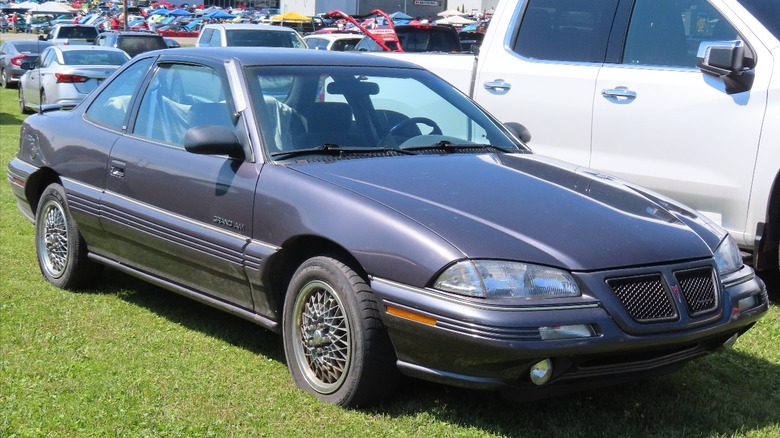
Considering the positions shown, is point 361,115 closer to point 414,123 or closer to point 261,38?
point 414,123

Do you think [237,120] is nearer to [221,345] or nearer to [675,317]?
[221,345]

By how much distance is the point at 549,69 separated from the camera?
687 cm

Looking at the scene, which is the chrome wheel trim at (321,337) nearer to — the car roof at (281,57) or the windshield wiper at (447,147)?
the windshield wiper at (447,147)

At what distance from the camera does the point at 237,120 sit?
4.90 metres

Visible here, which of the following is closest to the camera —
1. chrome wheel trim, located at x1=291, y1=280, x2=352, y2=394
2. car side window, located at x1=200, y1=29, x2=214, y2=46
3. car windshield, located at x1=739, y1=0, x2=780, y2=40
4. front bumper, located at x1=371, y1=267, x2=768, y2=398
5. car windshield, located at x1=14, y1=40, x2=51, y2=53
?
front bumper, located at x1=371, y1=267, x2=768, y2=398

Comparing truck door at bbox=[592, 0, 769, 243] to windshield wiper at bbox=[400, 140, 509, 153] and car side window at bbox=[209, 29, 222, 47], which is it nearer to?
windshield wiper at bbox=[400, 140, 509, 153]

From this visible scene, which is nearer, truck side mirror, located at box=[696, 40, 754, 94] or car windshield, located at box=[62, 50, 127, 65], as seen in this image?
truck side mirror, located at box=[696, 40, 754, 94]

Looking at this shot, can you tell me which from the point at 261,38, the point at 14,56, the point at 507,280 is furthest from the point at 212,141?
the point at 14,56

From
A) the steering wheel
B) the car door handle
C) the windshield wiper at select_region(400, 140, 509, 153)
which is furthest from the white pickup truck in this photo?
the car door handle

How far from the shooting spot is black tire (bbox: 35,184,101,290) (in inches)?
237

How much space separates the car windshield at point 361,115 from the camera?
4844 mm

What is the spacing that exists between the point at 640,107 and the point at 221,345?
2.95 metres

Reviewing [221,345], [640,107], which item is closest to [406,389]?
[221,345]

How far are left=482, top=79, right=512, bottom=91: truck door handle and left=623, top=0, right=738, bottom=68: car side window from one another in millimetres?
842
